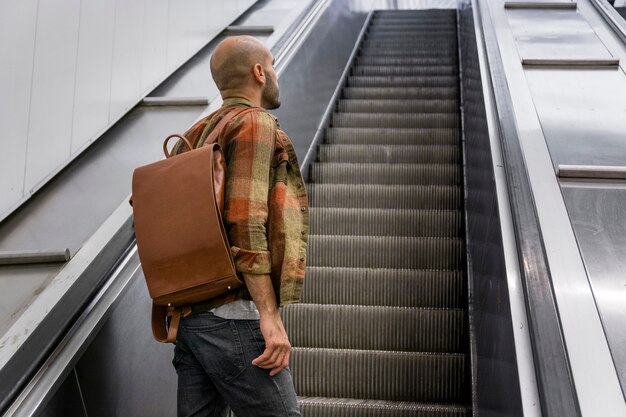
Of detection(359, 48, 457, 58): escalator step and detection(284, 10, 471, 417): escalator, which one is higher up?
detection(359, 48, 457, 58): escalator step

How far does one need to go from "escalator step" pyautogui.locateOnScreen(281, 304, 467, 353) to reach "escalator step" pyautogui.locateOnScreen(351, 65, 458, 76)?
13.0 ft

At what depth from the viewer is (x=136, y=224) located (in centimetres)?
180

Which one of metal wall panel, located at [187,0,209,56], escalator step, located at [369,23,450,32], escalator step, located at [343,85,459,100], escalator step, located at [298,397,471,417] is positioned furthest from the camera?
escalator step, located at [369,23,450,32]

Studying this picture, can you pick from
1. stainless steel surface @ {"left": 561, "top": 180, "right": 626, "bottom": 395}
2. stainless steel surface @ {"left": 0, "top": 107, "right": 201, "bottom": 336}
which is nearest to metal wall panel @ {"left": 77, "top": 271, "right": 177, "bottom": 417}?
stainless steel surface @ {"left": 0, "top": 107, "right": 201, "bottom": 336}

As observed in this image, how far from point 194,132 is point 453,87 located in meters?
4.91

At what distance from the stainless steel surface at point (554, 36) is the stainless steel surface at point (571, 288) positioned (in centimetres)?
124

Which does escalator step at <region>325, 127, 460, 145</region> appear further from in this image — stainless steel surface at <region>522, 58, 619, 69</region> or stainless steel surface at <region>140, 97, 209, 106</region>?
stainless steel surface at <region>140, 97, 209, 106</region>

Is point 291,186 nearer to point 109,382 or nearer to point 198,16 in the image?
point 109,382

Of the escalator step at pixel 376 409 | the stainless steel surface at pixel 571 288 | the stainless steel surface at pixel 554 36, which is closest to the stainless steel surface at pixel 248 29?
the stainless steel surface at pixel 554 36

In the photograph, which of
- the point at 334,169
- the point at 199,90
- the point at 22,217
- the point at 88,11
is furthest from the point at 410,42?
the point at 22,217

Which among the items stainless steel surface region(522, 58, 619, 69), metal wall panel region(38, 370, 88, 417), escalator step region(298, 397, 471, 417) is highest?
stainless steel surface region(522, 58, 619, 69)

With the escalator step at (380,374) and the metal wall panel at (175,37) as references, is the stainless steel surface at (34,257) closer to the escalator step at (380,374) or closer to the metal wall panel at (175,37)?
the escalator step at (380,374)

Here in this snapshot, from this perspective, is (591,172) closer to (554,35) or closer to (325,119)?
(554,35)

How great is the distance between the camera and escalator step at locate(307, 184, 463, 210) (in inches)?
185
